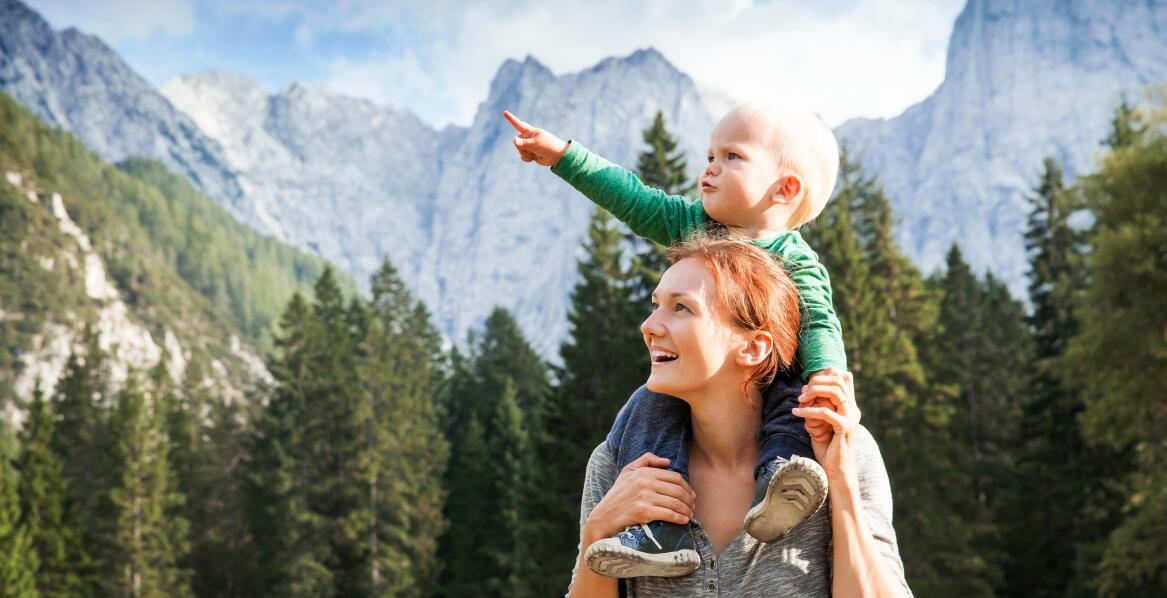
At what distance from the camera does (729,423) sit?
2.82m

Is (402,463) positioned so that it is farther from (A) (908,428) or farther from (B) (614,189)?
(B) (614,189)

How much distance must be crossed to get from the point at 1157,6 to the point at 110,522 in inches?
7582

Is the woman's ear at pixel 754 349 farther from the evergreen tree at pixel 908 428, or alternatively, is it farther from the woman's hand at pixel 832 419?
the evergreen tree at pixel 908 428

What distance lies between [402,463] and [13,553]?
13.9 metres

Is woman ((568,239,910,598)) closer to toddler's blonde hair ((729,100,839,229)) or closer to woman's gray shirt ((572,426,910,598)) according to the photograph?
woman's gray shirt ((572,426,910,598))

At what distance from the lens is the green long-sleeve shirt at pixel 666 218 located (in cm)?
291

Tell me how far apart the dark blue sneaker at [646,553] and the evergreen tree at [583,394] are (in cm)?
2151

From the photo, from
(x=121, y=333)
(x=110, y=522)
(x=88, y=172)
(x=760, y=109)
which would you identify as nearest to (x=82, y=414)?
(x=110, y=522)

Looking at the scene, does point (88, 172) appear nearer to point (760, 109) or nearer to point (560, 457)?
point (560, 457)

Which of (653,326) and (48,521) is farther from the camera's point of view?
(48,521)

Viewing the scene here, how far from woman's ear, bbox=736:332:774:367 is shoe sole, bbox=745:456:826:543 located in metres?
0.36

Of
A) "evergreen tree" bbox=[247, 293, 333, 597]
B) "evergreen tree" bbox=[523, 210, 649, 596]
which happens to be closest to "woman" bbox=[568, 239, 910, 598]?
"evergreen tree" bbox=[523, 210, 649, 596]

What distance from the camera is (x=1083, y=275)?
32.5m

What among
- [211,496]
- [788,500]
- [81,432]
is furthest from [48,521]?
[788,500]
